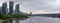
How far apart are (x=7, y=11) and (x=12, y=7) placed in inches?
31.5

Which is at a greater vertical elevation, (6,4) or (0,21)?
(6,4)

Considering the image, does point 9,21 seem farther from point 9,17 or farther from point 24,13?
point 24,13

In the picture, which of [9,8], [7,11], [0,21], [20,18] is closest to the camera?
[0,21]

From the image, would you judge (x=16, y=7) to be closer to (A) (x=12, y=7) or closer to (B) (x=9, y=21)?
(A) (x=12, y=7)

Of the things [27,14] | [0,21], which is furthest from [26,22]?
[0,21]

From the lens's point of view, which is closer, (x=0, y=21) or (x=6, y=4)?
(x=0, y=21)

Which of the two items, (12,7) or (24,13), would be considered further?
(12,7)

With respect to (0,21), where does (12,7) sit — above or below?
above

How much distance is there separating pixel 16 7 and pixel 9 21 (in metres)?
0.84

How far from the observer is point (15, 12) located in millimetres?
6727

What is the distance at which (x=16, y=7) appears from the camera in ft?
21.7

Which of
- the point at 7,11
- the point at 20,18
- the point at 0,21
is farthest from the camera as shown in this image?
the point at 7,11

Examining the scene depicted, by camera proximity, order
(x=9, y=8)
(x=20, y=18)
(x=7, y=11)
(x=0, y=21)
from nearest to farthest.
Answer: (x=0, y=21)
(x=20, y=18)
(x=9, y=8)
(x=7, y=11)

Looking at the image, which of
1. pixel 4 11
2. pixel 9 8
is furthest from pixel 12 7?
pixel 4 11
